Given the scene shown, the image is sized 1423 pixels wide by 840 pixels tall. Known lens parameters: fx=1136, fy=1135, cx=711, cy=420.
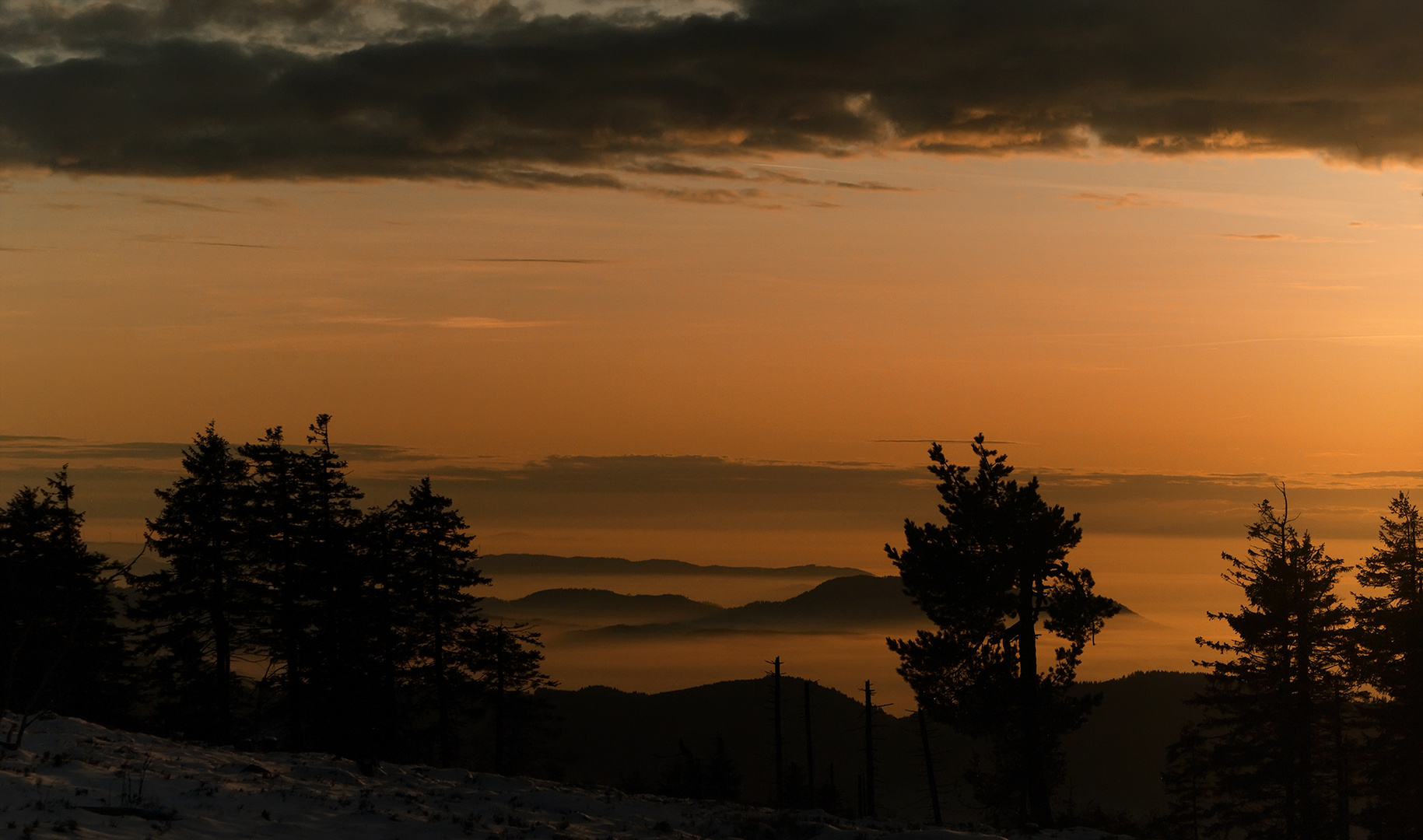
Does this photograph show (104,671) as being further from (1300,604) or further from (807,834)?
(1300,604)

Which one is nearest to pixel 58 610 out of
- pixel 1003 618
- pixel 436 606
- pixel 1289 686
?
pixel 436 606

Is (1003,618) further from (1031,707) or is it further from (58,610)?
(58,610)

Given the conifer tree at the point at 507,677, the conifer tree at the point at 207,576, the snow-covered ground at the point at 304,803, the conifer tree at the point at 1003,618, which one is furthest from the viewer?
the conifer tree at the point at 507,677

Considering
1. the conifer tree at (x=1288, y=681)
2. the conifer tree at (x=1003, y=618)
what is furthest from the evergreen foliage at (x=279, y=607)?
the conifer tree at (x=1288, y=681)

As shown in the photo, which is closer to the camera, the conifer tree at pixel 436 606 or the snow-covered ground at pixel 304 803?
the snow-covered ground at pixel 304 803

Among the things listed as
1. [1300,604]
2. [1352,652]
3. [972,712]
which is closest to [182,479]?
[972,712]

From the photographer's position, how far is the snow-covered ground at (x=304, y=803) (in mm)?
17781

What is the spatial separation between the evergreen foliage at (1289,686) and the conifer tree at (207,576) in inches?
1525

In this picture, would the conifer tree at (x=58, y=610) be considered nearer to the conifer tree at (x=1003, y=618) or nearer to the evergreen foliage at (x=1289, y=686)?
the conifer tree at (x=1003, y=618)

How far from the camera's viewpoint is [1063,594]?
3716cm

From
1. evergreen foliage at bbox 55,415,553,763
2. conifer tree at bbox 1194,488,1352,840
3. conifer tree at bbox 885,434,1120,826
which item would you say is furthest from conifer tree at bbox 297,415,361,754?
conifer tree at bbox 1194,488,1352,840

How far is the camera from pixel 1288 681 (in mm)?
42438

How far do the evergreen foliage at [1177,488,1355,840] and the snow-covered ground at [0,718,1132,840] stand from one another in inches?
619

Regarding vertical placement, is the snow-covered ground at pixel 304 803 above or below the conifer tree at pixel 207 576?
below
